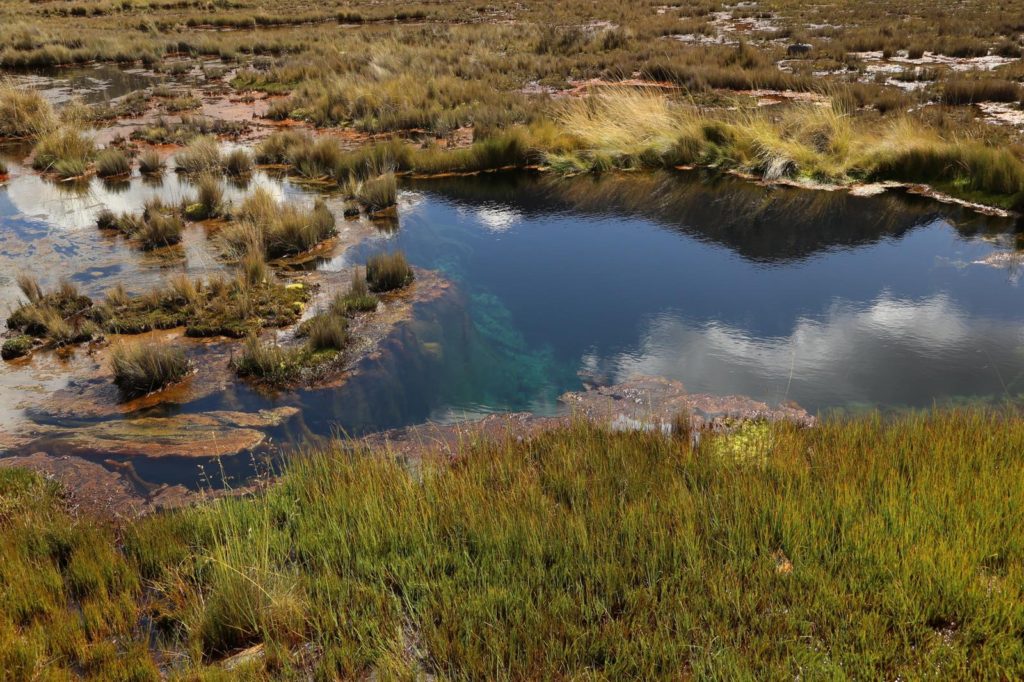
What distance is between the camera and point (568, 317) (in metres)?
9.26

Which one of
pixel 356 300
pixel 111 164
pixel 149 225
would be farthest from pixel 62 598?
pixel 111 164

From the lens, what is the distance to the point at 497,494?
4.83 meters

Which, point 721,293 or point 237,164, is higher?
point 237,164

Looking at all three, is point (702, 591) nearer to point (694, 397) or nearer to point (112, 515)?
point (694, 397)

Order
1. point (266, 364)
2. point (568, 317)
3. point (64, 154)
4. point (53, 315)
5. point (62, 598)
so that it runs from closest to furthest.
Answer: point (62, 598)
point (266, 364)
point (53, 315)
point (568, 317)
point (64, 154)

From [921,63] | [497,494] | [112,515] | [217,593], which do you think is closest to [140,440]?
[112,515]

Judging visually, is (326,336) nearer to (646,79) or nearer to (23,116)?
(23,116)

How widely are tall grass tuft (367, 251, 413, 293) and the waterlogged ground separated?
28 cm

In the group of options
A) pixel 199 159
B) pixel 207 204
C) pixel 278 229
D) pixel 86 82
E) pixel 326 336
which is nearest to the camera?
pixel 326 336

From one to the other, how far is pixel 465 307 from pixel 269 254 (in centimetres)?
390

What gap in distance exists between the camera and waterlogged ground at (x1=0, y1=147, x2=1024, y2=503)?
7.18 metres

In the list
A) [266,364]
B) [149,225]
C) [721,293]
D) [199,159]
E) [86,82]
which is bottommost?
[266,364]

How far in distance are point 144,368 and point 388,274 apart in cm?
346

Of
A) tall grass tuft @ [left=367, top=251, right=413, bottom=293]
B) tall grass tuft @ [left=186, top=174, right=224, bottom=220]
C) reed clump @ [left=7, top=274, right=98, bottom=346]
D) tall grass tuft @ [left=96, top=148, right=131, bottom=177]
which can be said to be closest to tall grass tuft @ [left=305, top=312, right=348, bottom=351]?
tall grass tuft @ [left=367, top=251, right=413, bottom=293]
